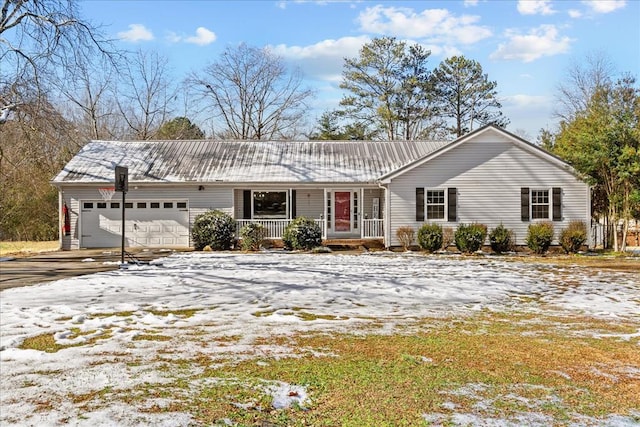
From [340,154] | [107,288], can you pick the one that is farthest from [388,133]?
[107,288]

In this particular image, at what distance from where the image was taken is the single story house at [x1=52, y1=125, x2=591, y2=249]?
782 inches

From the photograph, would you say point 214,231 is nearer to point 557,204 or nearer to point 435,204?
point 435,204

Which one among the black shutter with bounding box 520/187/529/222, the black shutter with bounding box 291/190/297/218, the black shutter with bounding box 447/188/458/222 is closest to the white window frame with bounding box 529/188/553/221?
the black shutter with bounding box 520/187/529/222

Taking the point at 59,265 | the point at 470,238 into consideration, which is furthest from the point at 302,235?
the point at 59,265

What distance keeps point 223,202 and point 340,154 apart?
584 centimetres

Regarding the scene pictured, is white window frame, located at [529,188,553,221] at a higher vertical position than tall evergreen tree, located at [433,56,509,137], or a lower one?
lower

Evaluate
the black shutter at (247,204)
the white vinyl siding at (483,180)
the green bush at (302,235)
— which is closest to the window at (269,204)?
the black shutter at (247,204)

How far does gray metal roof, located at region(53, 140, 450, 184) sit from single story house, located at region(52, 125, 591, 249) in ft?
0.15

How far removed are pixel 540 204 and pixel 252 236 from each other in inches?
428

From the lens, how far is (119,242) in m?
21.3

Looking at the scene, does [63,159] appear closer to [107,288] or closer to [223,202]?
[223,202]

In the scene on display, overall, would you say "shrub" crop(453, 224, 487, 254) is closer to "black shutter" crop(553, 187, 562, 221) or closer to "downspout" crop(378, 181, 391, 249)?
"downspout" crop(378, 181, 391, 249)

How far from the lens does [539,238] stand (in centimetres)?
1850

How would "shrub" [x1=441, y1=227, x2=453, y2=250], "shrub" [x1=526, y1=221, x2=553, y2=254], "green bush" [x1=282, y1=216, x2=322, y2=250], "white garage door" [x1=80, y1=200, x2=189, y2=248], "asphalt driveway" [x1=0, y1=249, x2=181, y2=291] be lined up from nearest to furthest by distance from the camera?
"asphalt driveway" [x1=0, y1=249, x2=181, y2=291] < "shrub" [x1=526, y1=221, x2=553, y2=254] < "shrub" [x1=441, y1=227, x2=453, y2=250] < "green bush" [x1=282, y1=216, x2=322, y2=250] < "white garage door" [x1=80, y1=200, x2=189, y2=248]
